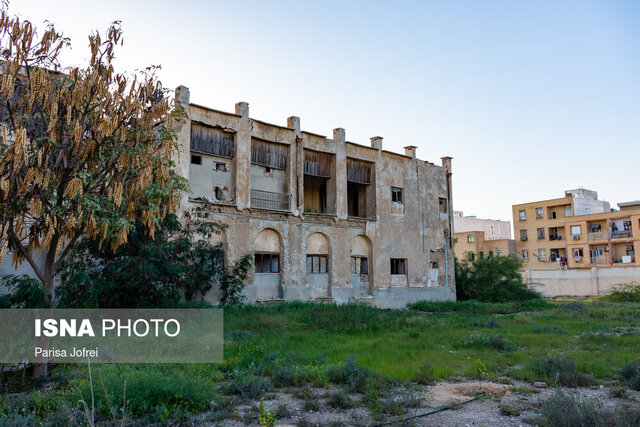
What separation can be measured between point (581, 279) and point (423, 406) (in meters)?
40.6

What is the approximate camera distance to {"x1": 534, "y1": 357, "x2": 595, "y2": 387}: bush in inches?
328

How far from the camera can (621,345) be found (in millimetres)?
12523

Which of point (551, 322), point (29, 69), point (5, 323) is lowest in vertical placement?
point (551, 322)

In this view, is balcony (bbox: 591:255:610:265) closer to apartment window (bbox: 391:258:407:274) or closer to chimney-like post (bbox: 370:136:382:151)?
apartment window (bbox: 391:258:407:274)

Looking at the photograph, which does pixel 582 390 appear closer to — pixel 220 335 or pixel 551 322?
pixel 220 335

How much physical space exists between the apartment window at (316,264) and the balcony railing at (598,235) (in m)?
35.1

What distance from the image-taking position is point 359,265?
26578mm

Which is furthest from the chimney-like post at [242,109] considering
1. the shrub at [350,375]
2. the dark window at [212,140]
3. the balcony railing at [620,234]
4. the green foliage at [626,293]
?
the balcony railing at [620,234]

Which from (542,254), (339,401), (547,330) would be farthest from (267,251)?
(542,254)

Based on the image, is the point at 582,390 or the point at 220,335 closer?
the point at 582,390

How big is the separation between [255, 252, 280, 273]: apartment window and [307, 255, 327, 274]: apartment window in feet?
6.56

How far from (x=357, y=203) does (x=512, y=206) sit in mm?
33191

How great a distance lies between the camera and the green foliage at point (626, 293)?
34.0m

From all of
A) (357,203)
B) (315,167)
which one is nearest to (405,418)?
(315,167)
